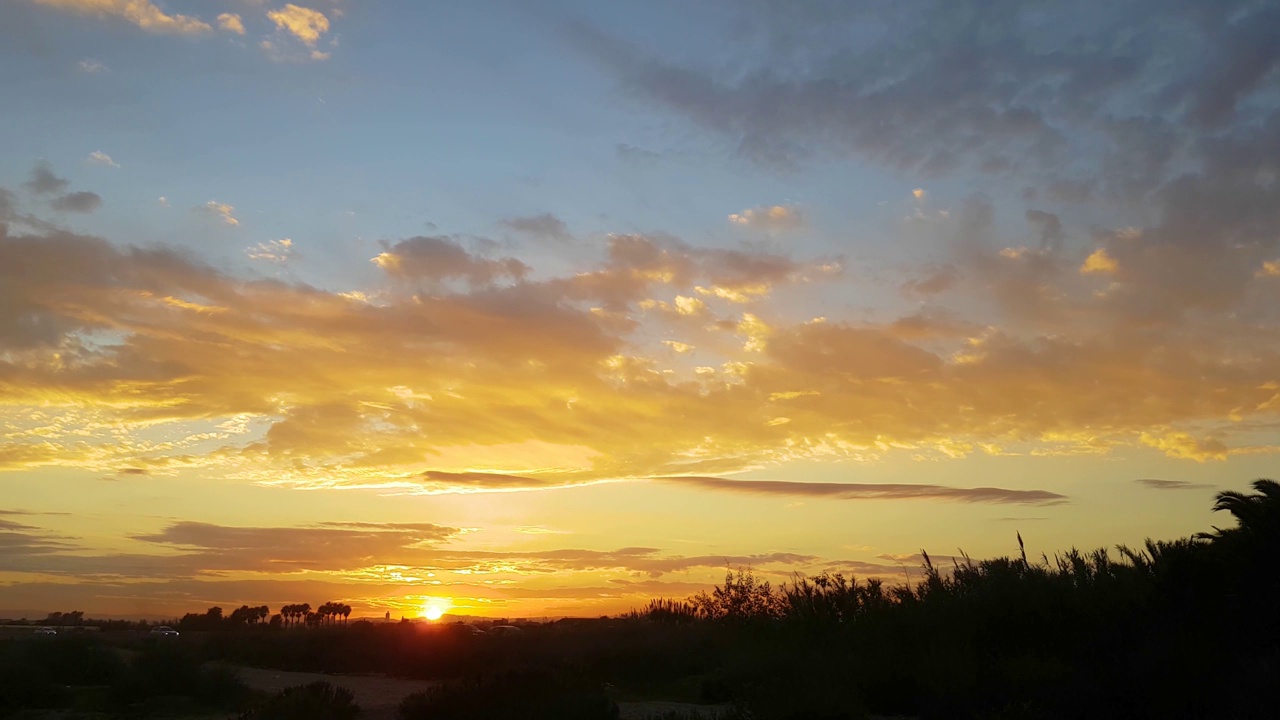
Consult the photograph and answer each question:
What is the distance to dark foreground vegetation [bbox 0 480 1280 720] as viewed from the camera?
13086mm

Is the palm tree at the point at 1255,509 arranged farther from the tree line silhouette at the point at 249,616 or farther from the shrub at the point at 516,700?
the tree line silhouette at the point at 249,616

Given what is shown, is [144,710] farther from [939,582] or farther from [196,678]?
[939,582]

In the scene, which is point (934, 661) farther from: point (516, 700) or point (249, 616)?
point (249, 616)

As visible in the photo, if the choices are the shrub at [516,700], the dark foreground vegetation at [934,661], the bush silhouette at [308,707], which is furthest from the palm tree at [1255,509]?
the bush silhouette at [308,707]

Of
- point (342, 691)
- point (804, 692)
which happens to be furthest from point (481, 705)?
point (804, 692)

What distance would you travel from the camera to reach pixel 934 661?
52.6 ft

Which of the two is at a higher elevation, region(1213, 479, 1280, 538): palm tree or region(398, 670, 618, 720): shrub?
region(1213, 479, 1280, 538): palm tree

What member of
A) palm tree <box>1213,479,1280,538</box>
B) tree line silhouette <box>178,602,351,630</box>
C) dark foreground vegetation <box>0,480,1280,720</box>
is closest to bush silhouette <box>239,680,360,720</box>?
dark foreground vegetation <box>0,480,1280,720</box>

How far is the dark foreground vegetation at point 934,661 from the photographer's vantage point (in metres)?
13.1

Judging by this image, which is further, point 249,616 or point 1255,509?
point 249,616

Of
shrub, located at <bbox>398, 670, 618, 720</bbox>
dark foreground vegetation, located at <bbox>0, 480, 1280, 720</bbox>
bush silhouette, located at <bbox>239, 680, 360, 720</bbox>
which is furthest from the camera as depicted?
bush silhouette, located at <bbox>239, 680, 360, 720</bbox>

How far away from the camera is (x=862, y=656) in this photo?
60.0ft

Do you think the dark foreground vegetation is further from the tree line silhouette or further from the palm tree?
the tree line silhouette

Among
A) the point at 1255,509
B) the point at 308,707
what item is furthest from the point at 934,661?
the point at 308,707
